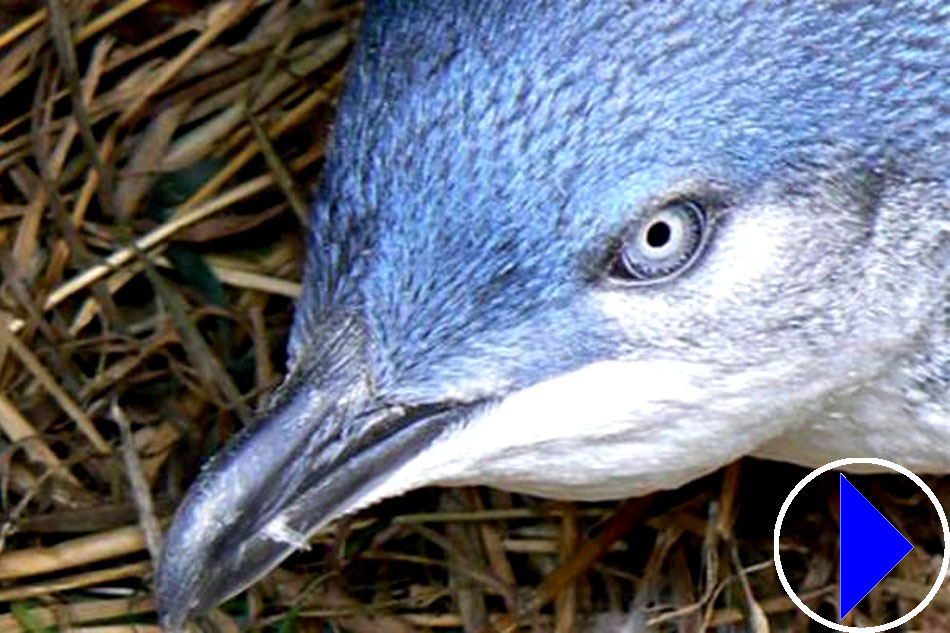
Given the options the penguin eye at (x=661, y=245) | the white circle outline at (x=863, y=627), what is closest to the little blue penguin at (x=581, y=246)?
the penguin eye at (x=661, y=245)

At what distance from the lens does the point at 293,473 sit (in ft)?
5.76

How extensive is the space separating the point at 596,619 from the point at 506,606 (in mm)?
82

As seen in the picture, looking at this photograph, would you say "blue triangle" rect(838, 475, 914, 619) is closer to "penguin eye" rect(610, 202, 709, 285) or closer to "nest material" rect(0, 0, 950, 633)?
"nest material" rect(0, 0, 950, 633)

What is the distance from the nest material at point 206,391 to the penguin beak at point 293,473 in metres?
0.45

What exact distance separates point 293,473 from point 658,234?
1.01 ft

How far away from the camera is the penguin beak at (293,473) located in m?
1.74

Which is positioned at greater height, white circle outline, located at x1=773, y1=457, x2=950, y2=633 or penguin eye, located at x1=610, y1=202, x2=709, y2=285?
penguin eye, located at x1=610, y1=202, x2=709, y2=285

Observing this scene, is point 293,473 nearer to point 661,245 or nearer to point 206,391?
point 661,245

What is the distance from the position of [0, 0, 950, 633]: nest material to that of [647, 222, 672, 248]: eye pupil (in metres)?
0.63

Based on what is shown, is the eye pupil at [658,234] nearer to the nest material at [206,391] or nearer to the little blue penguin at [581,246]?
the little blue penguin at [581,246]

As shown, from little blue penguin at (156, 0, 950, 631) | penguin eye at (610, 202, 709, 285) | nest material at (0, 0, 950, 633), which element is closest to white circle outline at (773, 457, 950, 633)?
nest material at (0, 0, 950, 633)

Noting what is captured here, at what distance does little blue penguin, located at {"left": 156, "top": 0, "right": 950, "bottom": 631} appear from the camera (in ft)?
5.48

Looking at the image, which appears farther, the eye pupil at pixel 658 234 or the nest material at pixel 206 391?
the nest material at pixel 206 391

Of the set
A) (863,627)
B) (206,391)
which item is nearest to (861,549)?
(863,627)
